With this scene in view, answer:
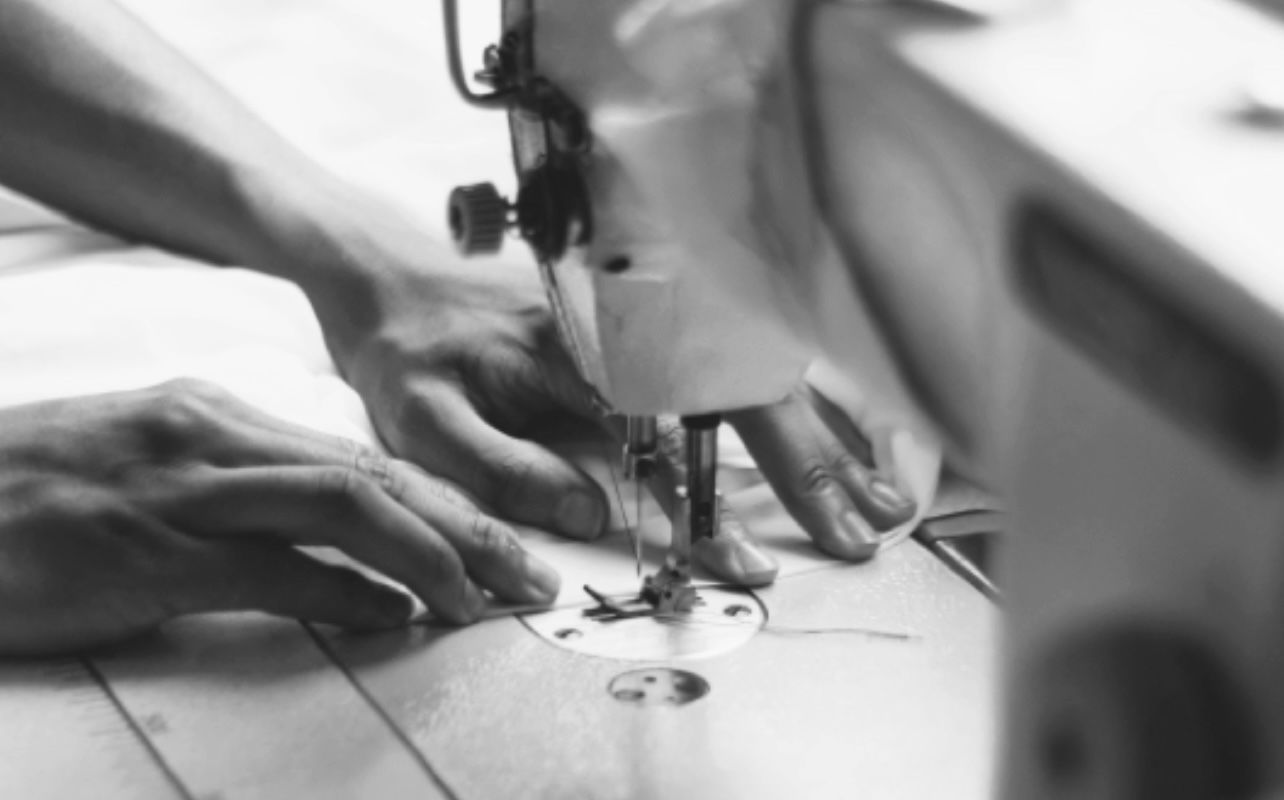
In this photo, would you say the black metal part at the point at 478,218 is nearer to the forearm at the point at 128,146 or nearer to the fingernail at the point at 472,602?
the fingernail at the point at 472,602

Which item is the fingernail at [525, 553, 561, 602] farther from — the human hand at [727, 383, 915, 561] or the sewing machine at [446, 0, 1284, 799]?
the sewing machine at [446, 0, 1284, 799]

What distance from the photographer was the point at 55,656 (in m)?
1.03

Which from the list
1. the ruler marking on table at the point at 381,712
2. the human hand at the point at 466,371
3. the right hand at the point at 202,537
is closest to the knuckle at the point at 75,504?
the right hand at the point at 202,537

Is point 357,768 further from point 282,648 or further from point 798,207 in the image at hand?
point 798,207

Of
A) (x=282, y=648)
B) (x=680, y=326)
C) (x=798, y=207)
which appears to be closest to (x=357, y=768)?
(x=282, y=648)

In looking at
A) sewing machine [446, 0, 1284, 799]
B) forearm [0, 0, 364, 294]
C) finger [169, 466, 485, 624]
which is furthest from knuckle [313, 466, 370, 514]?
forearm [0, 0, 364, 294]

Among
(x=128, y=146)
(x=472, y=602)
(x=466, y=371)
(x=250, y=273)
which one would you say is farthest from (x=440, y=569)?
(x=128, y=146)

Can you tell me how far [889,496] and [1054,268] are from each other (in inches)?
26.0

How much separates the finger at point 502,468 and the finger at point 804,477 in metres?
0.10

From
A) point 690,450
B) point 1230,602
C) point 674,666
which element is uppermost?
point 1230,602

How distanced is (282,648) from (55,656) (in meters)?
0.11

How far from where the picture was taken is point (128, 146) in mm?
1454

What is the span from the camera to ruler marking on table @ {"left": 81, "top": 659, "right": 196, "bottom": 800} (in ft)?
3.01

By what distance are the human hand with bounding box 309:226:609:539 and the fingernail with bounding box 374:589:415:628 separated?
0.42ft
